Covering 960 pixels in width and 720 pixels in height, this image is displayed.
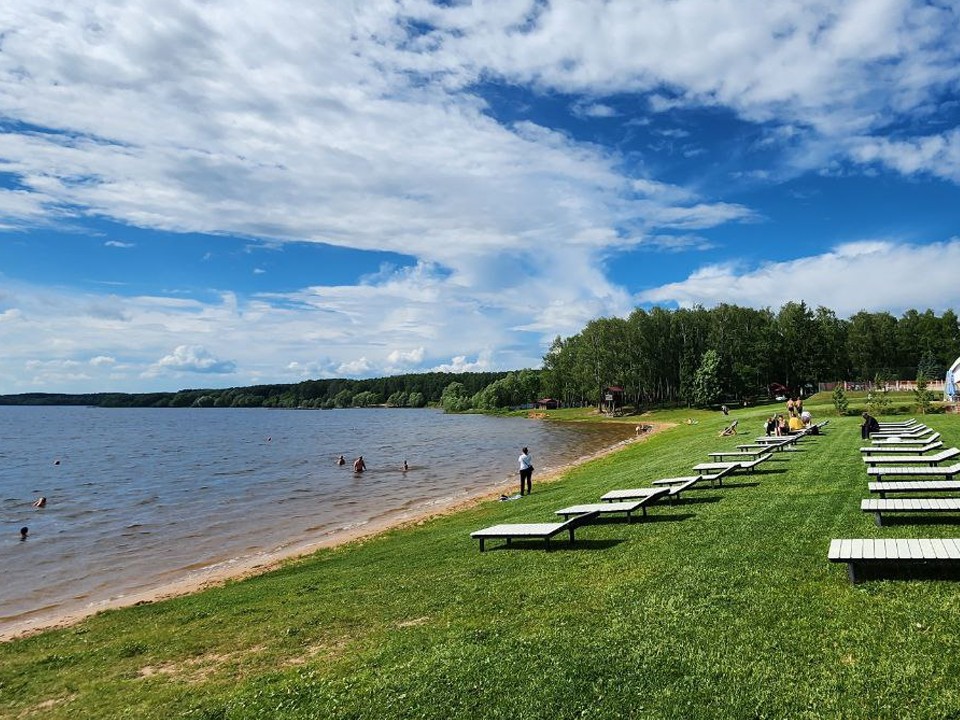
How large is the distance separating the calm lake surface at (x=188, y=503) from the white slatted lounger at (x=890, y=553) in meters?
16.2

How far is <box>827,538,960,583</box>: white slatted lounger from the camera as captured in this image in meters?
7.46

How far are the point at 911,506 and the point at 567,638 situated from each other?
6.62 m

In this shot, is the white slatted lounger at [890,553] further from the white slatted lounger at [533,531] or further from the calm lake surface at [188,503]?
the calm lake surface at [188,503]

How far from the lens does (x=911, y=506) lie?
10.6m

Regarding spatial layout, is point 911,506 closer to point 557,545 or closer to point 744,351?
point 557,545

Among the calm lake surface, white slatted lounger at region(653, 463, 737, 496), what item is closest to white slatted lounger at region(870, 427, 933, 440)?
white slatted lounger at region(653, 463, 737, 496)

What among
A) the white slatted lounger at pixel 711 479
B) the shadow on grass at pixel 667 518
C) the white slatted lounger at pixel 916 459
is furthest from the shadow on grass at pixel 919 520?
the white slatted lounger at pixel 711 479

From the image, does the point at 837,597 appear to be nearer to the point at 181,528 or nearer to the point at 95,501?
the point at 181,528

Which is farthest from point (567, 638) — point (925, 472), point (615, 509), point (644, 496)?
point (925, 472)

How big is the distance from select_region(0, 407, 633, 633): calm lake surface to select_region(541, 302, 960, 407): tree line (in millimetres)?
30175

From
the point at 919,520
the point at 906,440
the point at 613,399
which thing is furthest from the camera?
the point at 613,399

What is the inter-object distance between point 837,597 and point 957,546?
1.57 metres

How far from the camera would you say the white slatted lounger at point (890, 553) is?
746cm

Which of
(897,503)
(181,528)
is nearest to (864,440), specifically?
(897,503)
